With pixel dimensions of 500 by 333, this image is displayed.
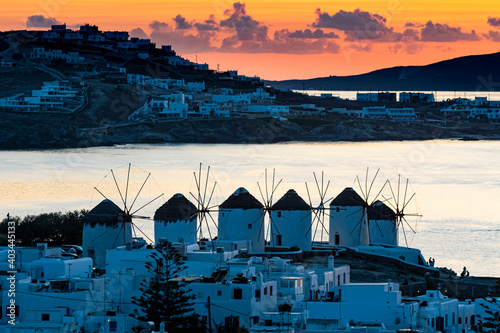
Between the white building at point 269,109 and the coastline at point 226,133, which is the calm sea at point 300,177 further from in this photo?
the white building at point 269,109

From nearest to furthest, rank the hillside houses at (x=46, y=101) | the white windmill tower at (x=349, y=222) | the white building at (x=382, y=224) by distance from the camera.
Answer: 1. the white windmill tower at (x=349, y=222)
2. the white building at (x=382, y=224)
3. the hillside houses at (x=46, y=101)

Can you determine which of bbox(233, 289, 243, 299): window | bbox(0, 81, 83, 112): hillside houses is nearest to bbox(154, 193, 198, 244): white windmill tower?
bbox(233, 289, 243, 299): window

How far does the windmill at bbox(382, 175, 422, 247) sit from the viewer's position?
49859mm

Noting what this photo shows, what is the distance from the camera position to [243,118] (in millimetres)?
175000

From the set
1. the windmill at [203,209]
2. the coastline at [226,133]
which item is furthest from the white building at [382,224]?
the coastline at [226,133]

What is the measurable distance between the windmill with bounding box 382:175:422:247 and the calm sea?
52cm

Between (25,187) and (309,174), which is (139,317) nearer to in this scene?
(25,187)

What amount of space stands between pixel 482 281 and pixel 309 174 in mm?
71030

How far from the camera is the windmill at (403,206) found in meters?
49.9

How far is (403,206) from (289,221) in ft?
31.9

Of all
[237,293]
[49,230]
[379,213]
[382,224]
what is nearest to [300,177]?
[49,230]

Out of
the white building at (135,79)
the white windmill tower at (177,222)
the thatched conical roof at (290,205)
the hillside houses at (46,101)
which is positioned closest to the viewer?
the white windmill tower at (177,222)

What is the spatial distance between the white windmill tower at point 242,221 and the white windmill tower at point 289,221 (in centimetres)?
64

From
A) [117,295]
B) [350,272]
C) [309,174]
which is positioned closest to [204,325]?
[117,295]
